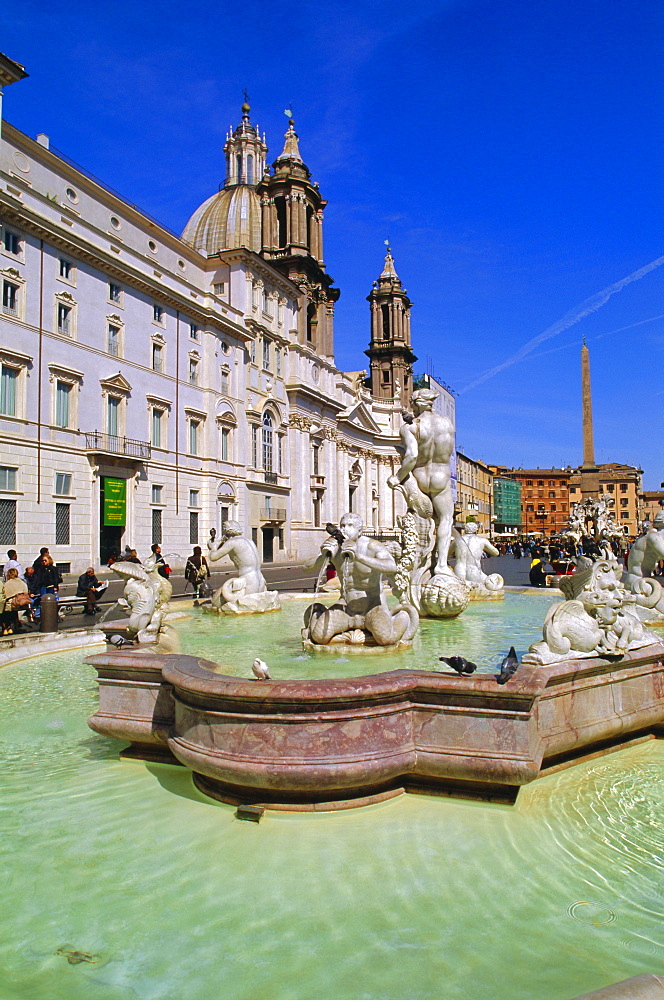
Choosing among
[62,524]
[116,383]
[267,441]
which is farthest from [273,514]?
[62,524]

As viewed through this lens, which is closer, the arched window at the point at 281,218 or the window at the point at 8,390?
the window at the point at 8,390

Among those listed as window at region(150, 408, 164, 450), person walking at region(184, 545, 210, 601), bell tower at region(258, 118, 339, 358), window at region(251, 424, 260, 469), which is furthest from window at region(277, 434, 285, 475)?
person walking at region(184, 545, 210, 601)

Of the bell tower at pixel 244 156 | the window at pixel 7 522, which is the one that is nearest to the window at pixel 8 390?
the window at pixel 7 522

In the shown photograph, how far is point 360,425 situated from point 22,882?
201 ft

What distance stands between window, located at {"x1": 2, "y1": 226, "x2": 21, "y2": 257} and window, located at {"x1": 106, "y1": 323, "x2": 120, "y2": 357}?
5345 mm

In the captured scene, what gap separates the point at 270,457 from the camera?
4459 centimetres

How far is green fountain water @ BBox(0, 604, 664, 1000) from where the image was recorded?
236 centimetres

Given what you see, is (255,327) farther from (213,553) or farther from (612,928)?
A: (612,928)

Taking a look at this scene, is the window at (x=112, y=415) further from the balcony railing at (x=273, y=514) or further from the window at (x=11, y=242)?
the balcony railing at (x=273, y=514)

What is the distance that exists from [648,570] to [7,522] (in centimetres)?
2199

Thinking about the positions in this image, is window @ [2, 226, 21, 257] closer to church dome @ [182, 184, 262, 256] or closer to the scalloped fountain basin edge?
the scalloped fountain basin edge

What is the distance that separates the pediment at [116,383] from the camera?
29125 mm

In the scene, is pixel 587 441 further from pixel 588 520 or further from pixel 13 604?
pixel 13 604

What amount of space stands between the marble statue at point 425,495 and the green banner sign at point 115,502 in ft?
72.4
